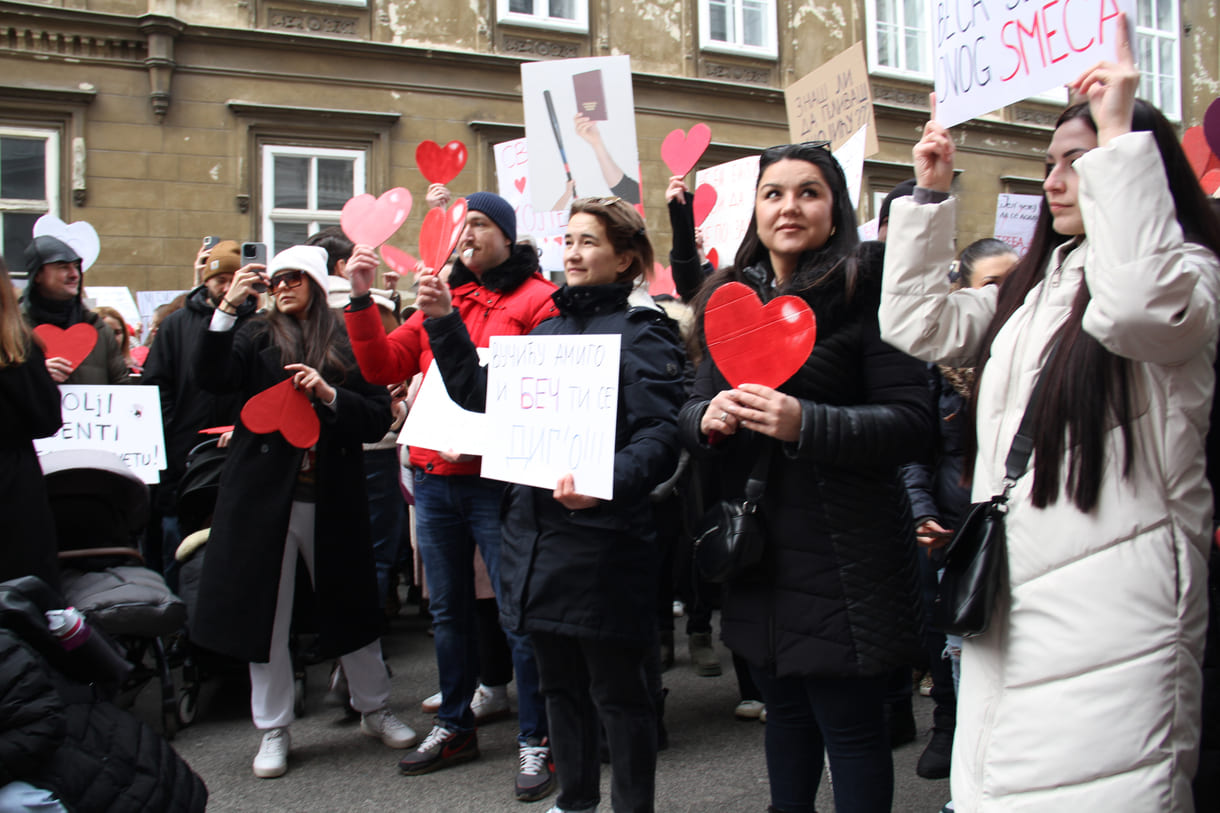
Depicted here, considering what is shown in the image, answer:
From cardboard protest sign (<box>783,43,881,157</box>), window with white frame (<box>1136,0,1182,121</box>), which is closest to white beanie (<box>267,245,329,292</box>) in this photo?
cardboard protest sign (<box>783,43,881,157</box>)

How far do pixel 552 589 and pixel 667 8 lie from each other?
36.9ft

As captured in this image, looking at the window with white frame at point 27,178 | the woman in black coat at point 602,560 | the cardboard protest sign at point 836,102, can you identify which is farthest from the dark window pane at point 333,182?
the woman in black coat at point 602,560

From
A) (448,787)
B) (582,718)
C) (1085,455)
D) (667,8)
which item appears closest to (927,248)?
(1085,455)

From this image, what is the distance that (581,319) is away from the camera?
112 inches

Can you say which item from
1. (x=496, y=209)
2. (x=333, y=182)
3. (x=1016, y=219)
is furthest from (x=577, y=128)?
(x=333, y=182)

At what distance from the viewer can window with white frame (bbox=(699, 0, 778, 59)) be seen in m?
12.7

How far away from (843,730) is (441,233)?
194cm

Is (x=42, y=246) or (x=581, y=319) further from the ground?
(x=42, y=246)

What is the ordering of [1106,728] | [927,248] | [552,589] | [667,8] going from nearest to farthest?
[1106,728], [927,248], [552,589], [667,8]

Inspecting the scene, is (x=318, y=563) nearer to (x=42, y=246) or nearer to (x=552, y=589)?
(x=552, y=589)

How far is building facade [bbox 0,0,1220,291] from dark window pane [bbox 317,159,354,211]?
2 cm

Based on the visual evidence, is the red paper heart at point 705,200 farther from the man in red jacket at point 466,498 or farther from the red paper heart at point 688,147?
the man in red jacket at point 466,498

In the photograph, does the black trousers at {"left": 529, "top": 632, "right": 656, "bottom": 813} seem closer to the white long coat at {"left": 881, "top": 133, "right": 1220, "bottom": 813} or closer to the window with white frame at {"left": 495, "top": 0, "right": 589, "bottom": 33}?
the white long coat at {"left": 881, "top": 133, "right": 1220, "bottom": 813}

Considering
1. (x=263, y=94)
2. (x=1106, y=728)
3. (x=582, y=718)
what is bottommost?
(x=582, y=718)
